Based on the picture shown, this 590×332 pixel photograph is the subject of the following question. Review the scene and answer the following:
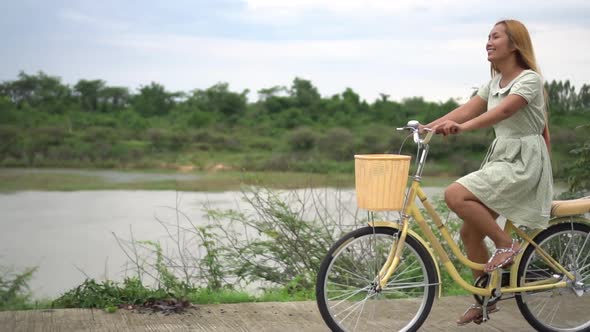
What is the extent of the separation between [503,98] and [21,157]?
11.6 m

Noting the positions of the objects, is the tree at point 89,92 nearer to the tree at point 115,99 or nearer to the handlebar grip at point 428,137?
the tree at point 115,99

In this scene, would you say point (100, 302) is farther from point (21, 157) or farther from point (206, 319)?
point (21, 157)

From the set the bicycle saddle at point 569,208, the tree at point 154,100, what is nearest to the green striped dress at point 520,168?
the bicycle saddle at point 569,208

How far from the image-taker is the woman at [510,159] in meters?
3.33

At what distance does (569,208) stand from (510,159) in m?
0.45

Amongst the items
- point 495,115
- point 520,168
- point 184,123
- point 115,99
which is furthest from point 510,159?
point 115,99

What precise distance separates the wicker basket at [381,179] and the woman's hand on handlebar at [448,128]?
8.3 inches

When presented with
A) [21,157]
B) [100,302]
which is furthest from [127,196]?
[100,302]

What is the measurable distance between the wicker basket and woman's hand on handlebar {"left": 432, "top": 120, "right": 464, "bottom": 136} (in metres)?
0.21

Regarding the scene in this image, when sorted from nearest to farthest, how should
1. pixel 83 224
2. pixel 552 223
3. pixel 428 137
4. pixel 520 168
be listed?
pixel 428 137 → pixel 520 168 → pixel 552 223 → pixel 83 224

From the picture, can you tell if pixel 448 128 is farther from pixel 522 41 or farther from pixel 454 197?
pixel 522 41

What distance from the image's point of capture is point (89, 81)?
14906 mm

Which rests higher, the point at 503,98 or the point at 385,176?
the point at 503,98

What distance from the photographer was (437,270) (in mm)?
3395
